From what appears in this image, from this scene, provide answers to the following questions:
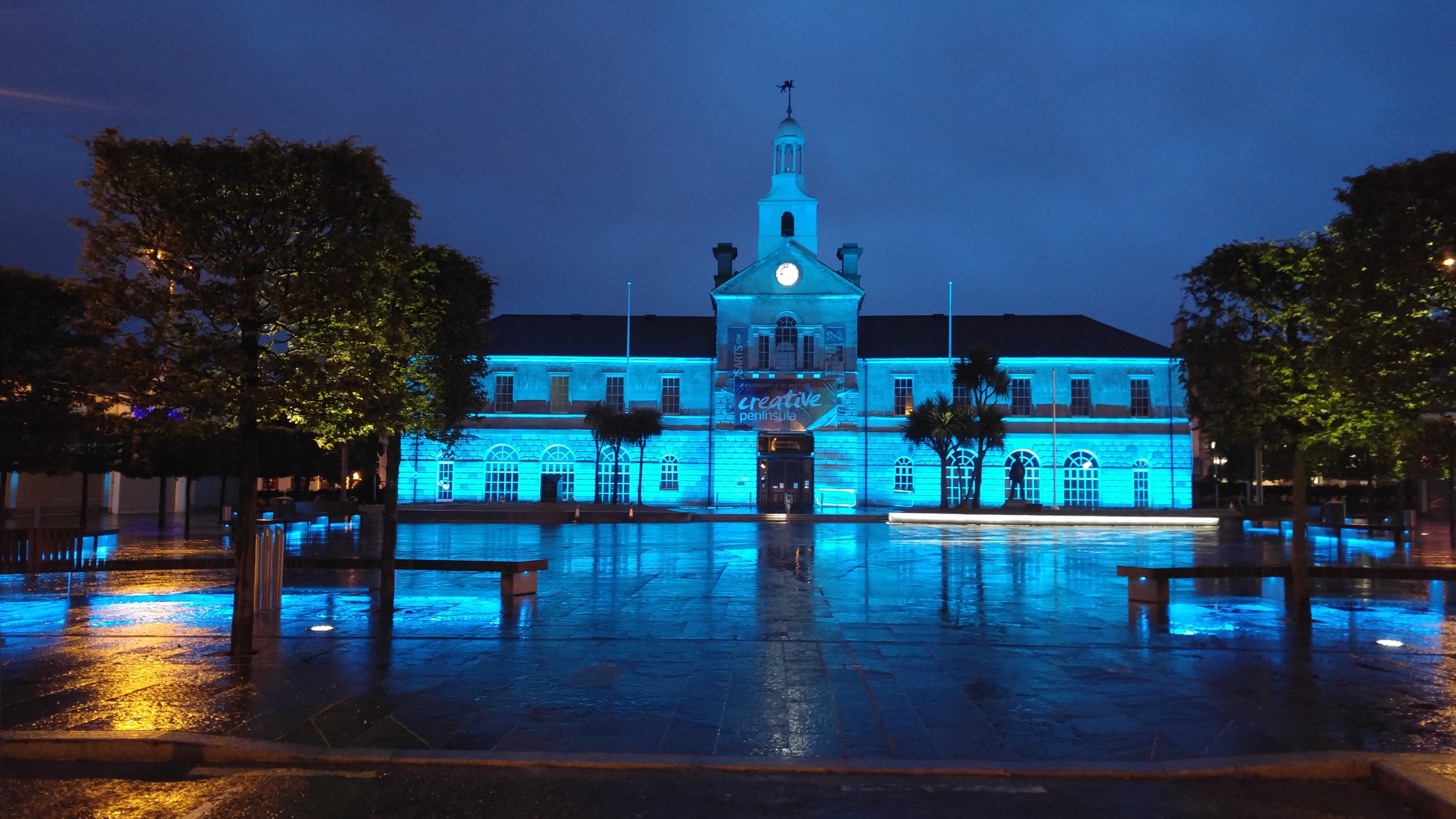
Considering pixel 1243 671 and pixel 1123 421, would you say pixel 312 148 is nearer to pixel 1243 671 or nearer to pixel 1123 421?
pixel 1243 671

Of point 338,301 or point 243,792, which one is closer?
point 243,792

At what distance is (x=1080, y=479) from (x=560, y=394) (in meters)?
26.4

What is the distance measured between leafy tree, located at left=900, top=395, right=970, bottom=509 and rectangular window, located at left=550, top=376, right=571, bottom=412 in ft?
55.3

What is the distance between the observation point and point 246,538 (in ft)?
30.3

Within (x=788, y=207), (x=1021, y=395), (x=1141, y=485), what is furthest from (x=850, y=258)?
(x=1141, y=485)

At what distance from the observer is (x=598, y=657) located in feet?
29.5

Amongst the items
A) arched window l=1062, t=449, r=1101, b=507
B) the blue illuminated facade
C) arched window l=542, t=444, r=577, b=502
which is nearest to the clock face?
the blue illuminated facade

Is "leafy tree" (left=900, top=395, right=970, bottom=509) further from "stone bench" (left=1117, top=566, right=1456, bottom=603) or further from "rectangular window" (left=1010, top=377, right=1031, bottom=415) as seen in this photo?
"stone bench" (left=1117, top=566, right=1456, bottom=603)

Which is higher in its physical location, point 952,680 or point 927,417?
point 927,417

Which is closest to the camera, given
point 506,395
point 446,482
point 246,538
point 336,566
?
point 246,538

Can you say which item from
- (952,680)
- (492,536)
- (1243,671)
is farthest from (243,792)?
(492,536)

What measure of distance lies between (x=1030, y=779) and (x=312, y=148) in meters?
8.14

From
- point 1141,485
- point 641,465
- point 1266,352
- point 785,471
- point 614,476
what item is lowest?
point 1141,485

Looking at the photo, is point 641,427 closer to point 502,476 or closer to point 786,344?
point 502,476
